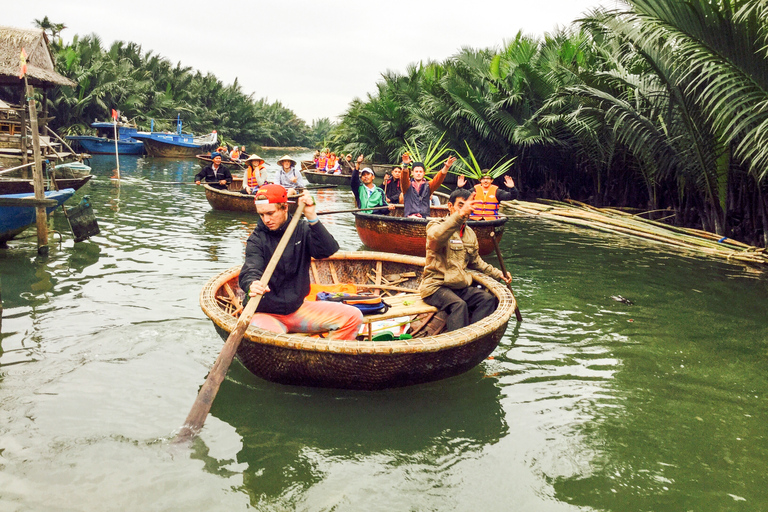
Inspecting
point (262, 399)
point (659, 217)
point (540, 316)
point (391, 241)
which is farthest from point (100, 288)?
point (659, 217)

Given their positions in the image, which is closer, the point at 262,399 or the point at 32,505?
the point at 32,505

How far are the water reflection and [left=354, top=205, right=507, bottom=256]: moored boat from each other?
4178 mm

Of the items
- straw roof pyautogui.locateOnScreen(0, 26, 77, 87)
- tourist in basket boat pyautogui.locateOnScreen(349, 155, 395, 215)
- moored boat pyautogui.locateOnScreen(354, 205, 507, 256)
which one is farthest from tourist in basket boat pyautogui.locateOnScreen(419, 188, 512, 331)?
straw roof pyautogui.locateOnScreen(0, 26, 77, 87)

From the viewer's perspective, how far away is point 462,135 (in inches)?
740

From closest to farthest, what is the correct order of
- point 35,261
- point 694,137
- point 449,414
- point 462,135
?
point 449,414, point 35,261, point 694,137, point 462,135

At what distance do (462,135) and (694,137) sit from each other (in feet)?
30.5

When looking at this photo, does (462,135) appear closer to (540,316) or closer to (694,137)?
(694,137)

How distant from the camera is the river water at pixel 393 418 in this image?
11.3 feet

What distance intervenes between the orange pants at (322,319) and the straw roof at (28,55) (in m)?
17.5

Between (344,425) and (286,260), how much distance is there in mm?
1311

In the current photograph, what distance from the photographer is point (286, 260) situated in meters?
4.60

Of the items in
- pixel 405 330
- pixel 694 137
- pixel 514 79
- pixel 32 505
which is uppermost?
pixel 514 79

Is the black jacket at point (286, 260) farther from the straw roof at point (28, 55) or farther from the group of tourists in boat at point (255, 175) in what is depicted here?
the straw roof at point (28, 55)

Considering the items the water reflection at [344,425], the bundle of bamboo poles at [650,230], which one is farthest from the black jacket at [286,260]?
the bundle of bamboo poles at [650,230]
